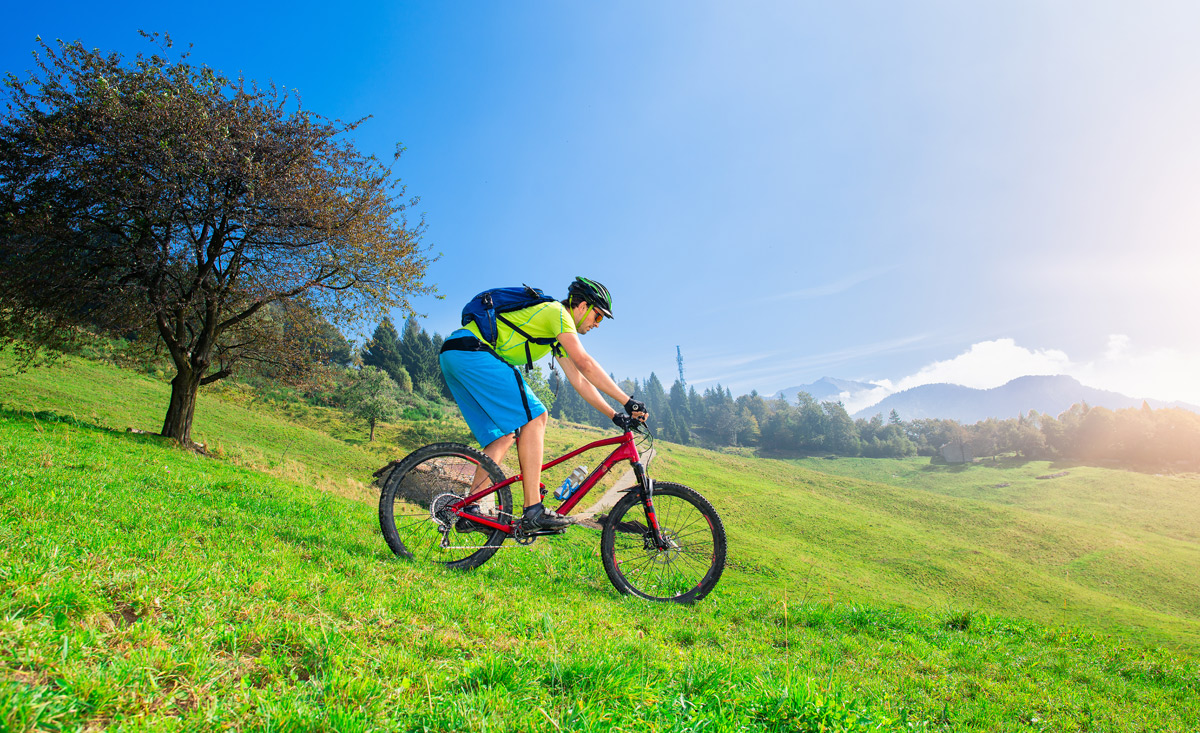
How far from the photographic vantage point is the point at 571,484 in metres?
5.49

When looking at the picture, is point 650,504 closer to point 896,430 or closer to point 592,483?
point 592,483

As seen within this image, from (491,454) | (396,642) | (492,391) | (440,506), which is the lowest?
(396,642)

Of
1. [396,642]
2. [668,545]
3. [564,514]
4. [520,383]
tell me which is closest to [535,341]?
[520,383]

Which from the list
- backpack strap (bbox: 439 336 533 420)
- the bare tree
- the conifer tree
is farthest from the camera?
the conifer tree

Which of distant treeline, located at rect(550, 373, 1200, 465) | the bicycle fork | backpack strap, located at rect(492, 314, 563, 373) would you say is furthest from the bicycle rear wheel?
distant treeline, located at rect(550, 373, 1200, 465)

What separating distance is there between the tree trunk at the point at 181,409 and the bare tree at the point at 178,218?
45 mm

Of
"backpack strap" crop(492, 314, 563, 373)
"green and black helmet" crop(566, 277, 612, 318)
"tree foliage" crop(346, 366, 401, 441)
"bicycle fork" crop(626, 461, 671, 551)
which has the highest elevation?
"green and black helmet" crop(566, 277, 612, 318)

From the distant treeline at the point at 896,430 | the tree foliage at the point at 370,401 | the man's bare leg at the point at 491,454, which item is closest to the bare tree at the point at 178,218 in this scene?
the man's bare leg at the point at 491,454

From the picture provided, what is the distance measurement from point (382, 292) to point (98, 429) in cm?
889

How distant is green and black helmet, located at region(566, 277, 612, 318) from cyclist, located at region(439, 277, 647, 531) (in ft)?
0.97

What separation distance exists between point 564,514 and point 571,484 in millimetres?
341

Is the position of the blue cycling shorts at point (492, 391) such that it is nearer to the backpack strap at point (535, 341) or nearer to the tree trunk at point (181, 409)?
the backpack strap at point (535, 341)

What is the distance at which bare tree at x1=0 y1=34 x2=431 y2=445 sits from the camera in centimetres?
1196

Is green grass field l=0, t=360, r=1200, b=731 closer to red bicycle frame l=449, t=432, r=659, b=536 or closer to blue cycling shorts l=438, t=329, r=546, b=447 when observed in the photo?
red bicycle frame l=449, t=432, r=659, b=536
